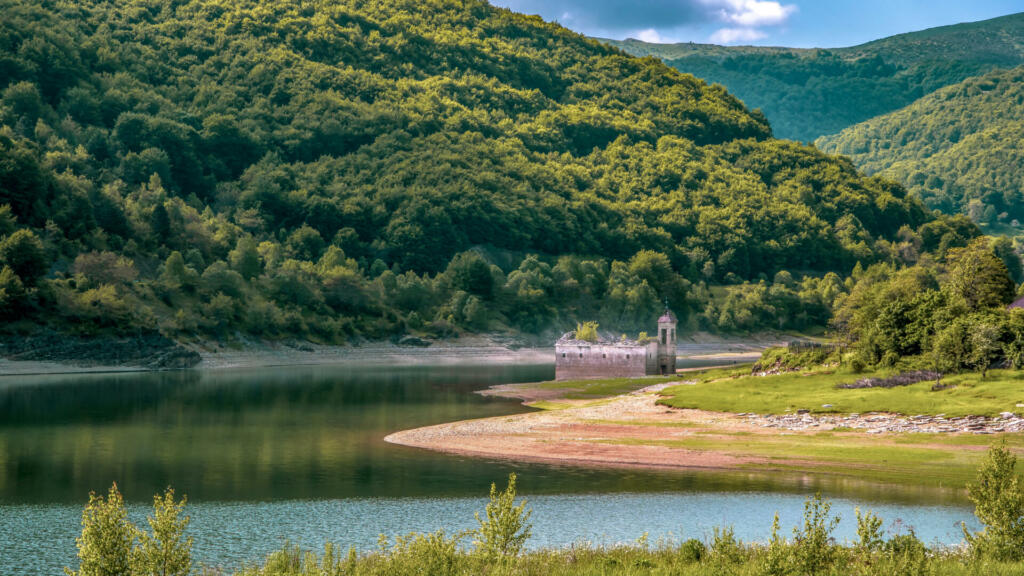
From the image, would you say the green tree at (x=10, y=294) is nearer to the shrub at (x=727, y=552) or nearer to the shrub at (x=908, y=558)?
the shrub at (x=727, y=552)

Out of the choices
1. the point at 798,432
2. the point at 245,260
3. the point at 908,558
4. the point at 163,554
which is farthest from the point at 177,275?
the point at 908,558

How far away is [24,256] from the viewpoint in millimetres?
133250

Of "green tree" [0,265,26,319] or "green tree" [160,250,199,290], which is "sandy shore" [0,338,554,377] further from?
"green tree" [160,250,199,290]

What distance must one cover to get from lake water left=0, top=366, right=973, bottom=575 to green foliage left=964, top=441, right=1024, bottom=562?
27.9 feet

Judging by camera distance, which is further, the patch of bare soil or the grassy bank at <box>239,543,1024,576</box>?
the patch of bare soil

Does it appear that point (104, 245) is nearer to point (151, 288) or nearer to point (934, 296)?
point (151, 288)

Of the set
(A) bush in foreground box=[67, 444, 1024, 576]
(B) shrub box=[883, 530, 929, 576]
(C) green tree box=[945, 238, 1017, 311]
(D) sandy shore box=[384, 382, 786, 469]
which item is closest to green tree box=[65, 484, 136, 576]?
(A) bush in foreground box=[67, 444, 1024, 576]

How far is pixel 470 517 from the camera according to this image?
146 ft

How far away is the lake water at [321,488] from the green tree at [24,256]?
52.9 meters

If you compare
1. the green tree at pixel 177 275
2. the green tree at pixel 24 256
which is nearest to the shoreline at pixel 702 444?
the green tree at pixel 24 256

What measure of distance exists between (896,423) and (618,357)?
177 feet

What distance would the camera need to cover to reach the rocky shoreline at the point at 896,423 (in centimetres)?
5891

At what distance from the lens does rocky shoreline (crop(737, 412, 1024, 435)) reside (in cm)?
5891

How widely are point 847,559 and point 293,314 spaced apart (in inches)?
6077
